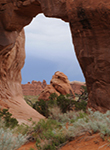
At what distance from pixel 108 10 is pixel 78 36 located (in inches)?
64.1

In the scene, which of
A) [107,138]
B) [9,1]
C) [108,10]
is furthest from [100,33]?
[9,1]

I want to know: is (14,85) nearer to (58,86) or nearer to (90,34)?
(90,34)

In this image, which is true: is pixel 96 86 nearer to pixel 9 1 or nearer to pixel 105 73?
pixel 105 73

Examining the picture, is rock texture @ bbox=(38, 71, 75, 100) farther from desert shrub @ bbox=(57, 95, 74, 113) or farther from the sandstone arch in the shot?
the sandstone arch

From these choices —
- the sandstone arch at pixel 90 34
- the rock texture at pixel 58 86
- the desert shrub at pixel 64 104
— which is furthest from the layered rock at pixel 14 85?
the rock texture at pixel 58 86

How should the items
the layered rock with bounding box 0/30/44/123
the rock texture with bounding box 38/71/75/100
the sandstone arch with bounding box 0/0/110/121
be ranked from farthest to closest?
1. the rock texture with bounding box 38/71/75/100
2. the layered rock with bounding box 0/30/44/123
3. the sandstone arch with bounding box 0/0/110/121

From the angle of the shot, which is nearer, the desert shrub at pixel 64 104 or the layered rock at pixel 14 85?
the layered rock at pixel 14 85

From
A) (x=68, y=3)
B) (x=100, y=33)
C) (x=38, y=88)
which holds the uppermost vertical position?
(x=68, y=3)

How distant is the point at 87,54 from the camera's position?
6.80 metres

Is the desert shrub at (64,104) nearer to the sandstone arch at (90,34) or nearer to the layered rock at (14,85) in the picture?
the layered rock at (14,85)

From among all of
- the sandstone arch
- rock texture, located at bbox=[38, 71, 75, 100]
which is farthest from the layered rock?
rock texture, located at bbox=[38, 71, 75, 100]

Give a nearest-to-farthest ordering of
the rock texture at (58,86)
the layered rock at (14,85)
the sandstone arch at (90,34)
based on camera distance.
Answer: the sandstone arch at (90,34), the layered rock at (14,85), the rock texture at (58,86)

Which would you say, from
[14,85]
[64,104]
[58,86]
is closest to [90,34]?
[64,104]

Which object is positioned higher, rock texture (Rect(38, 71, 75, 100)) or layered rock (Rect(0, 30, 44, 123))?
layered rock (Rect(0, 30, 44, 123))
